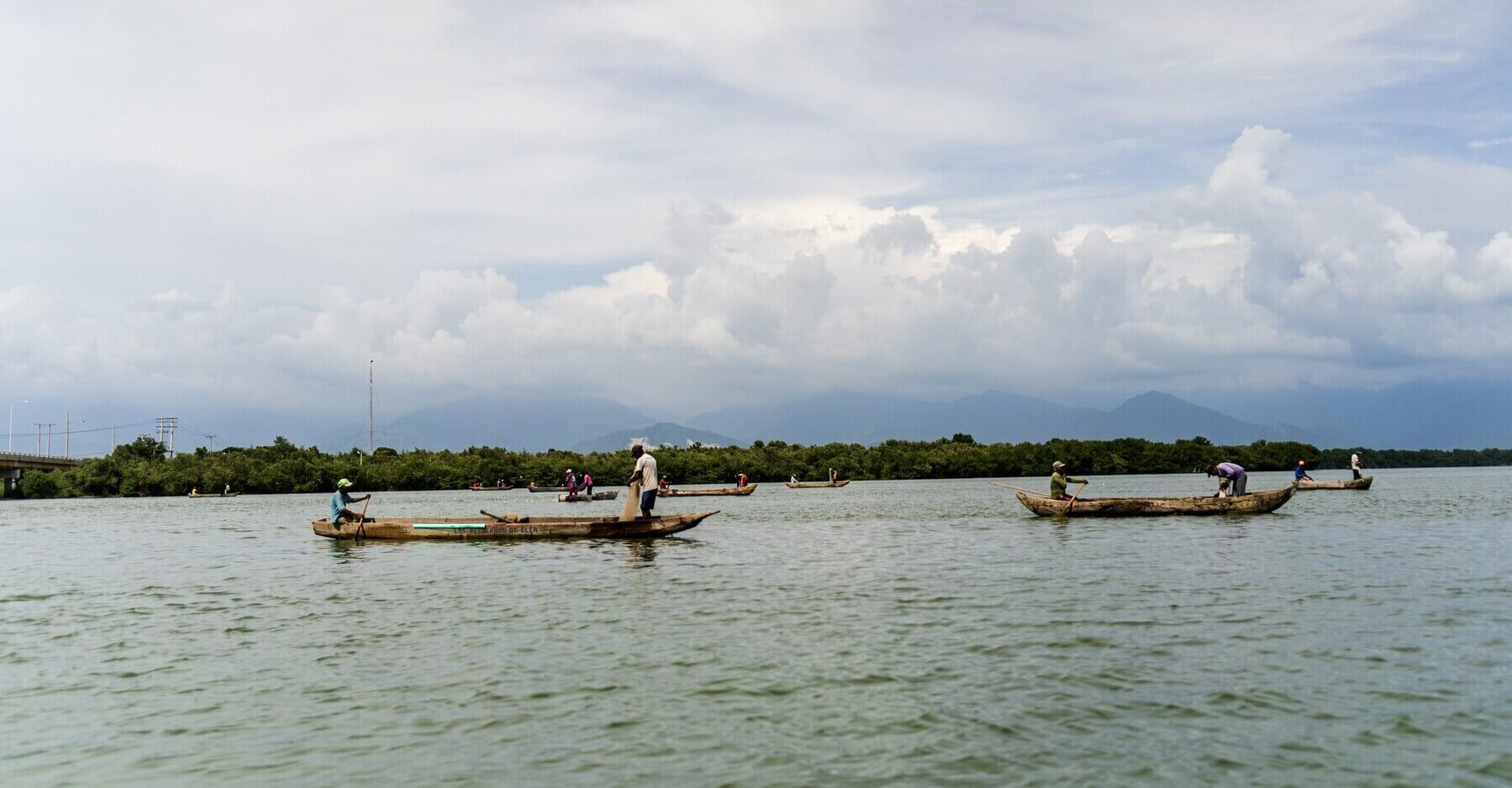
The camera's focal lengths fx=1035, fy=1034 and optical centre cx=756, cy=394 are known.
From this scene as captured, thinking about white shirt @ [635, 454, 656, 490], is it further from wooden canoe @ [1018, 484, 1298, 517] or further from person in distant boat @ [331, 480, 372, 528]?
wooden canoe @ [1018, 484, 1298, 517]

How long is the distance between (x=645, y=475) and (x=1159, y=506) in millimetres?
18391

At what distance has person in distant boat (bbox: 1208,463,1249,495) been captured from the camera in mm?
36750

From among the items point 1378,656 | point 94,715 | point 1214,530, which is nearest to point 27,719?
point 94,715

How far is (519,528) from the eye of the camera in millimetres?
31562

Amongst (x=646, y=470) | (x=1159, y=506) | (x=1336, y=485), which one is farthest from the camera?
(x=1336, y=485)

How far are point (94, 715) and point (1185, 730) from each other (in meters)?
11.3

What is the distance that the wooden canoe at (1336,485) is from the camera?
180 ft

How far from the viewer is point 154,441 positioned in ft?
427

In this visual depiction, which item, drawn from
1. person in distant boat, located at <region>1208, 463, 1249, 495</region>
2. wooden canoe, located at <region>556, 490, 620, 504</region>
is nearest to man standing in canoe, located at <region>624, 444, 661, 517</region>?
person in distant boat, located at <region>1208, 463, 1249, 495</region>

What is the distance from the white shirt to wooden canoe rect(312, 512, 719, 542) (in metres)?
1.23

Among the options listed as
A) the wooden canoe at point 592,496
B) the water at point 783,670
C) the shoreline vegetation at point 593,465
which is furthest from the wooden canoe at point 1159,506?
the shoreline vegetation at point 593,465

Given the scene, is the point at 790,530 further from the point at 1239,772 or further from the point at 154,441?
the point at 154,441

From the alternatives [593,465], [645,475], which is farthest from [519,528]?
[593,465]

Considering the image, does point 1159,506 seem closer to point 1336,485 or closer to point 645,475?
point 645,475
